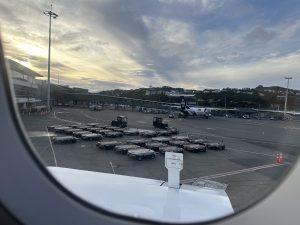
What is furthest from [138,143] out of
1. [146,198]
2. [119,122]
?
[146,198]

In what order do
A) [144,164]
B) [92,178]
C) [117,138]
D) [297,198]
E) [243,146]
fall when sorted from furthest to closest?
1. [117,138]
2. [243,146]
3. [144,164]
4. [92,178]
5. [297,198]

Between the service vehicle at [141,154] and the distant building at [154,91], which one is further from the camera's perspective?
the service vehicle at [141,154]

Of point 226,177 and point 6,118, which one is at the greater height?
point 6,118

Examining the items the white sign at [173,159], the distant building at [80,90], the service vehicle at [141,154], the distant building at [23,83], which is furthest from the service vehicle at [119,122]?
the distant building at [23,83]

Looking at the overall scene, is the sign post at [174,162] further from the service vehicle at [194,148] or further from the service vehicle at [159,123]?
the service vehicle at [159,123]

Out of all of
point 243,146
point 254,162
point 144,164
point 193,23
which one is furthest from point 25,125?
point 243,146

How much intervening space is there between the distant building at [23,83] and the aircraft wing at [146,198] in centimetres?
29

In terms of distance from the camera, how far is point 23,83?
1144 millimetres

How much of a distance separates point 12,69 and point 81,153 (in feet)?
29.9

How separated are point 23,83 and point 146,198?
2.86ft

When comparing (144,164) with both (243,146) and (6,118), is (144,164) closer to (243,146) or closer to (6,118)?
(243,146)

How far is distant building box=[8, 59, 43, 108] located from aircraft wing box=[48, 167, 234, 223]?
0.94ft

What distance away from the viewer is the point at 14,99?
1045 millimetres

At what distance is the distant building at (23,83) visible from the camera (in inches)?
41.3
